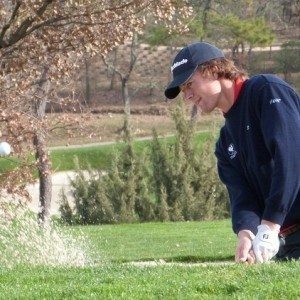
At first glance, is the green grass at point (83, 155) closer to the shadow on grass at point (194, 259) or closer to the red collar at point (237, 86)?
the shadow on grass at point (194, 259)

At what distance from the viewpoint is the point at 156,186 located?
69.4 feet

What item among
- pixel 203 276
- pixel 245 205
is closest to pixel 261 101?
pixel 245 205

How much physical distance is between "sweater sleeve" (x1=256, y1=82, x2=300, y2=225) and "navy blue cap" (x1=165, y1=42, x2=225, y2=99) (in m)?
0.41

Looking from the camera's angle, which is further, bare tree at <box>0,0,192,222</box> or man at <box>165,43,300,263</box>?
bare tree at <box>0,0,192,222</box>

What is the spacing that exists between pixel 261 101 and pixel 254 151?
0.83 feet

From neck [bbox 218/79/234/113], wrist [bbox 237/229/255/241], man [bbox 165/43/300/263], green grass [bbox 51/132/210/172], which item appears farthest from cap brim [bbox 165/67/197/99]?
green grass [bbox 51/132/210/172]

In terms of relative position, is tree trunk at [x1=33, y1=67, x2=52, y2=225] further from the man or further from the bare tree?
the man

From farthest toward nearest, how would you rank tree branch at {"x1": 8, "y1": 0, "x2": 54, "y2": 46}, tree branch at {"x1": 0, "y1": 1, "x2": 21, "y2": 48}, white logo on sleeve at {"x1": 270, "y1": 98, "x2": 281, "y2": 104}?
tree branch at {"x1": 0, "y1": 1, "x2": 21, "y2": 48} → tree branch at {"x1": 8, "y1": 0, "x2": 54, "y2": 46} → white logo on sleeve at {"x1": 270, "y1": 98, "x2": 281, "y2": 104}

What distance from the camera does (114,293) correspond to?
466cm

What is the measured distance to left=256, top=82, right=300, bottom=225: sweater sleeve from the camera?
441 cm

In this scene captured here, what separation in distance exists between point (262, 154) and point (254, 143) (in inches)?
2.7

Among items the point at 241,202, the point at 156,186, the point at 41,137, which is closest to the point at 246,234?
the point at 241,202

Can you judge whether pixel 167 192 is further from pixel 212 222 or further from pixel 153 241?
pixel 153 241

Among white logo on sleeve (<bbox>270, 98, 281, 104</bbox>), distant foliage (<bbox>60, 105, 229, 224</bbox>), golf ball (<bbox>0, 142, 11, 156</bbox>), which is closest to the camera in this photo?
white logo on sleeve (<bbox>270, 98, 281, 104</bbox>)
